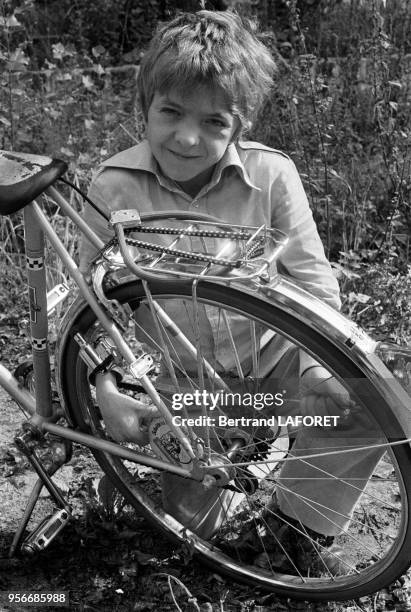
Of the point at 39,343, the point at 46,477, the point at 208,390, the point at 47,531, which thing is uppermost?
the point at 39,343

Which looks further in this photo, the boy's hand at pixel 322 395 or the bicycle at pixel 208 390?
the boy's hand at pixel 322 395

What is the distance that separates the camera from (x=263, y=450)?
1.98 metres

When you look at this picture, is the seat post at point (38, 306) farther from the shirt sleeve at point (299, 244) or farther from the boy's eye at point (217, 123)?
the shirt sleeve at point (299, 244)

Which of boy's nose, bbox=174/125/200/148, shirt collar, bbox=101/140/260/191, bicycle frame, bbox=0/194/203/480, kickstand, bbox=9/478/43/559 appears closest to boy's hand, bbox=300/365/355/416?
bicycle frame, bbox=0/194/203/480

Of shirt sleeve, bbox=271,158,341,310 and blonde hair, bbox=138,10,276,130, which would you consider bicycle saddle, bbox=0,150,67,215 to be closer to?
blonde hair, bbox=138,10,276,130

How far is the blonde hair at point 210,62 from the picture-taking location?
185 cm

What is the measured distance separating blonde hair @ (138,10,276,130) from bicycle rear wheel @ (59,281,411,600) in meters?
0.50

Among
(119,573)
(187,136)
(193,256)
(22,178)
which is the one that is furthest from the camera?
(119,573)

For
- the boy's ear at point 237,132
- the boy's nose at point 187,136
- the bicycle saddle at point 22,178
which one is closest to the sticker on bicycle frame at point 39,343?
the bicycle saddle at point 22,178

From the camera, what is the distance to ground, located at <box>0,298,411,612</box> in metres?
2.05

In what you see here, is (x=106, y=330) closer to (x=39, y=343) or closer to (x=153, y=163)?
(x=39, y=343)

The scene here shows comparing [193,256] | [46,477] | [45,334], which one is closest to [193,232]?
[193,256]

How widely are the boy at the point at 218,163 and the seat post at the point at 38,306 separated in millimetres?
149

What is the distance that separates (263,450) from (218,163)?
0.74 meters
